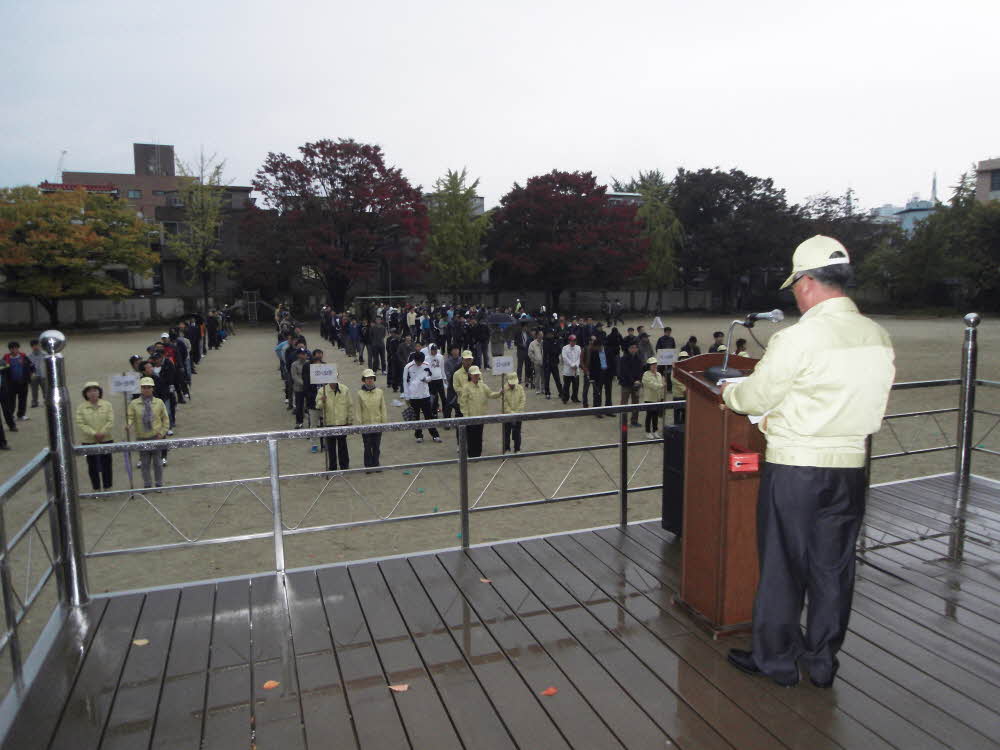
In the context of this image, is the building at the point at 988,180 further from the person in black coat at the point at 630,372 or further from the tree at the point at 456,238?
the person in black coat at the point at 630,372

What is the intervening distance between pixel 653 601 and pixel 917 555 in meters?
1.94

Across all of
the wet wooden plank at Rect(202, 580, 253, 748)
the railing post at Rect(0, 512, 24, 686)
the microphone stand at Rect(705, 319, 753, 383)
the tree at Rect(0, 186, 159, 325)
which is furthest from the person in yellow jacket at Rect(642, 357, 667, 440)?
the tree at Rect(0, 186, 159, 325)

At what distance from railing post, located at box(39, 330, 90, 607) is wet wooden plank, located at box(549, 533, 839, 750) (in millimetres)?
2834

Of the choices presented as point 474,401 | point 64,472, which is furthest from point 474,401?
point 64,472

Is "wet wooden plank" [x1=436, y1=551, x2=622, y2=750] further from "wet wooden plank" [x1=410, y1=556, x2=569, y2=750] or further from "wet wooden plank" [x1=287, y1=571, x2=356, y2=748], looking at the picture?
"wet wooden plank" [x1=287, y1=571, x2=356, y2=748]

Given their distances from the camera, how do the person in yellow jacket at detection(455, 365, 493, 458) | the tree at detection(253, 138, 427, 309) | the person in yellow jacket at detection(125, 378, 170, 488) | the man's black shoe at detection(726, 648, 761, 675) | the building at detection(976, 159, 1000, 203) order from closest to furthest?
the man's black shoe at detection(726, 648, 761, 675), the person in yellow jacket at detection(125, 378, 170, 488), the person in yellow jacket at detection(455, 365, 493, 458), the tree at detection(253, 138, 427, 309), the building at detection(976, 159, 1000, 203)

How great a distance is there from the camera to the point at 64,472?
3625 millimetres

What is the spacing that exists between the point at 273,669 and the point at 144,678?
1.89 feet

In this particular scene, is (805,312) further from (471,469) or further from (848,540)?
(471,469)

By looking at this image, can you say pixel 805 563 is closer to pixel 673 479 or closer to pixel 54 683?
pixel 673 479

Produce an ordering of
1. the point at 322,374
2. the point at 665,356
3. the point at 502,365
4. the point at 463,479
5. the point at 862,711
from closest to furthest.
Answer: the point at 862,711
the point at 463,479
the point at 322,374
the point at 502,365
the point at 665,356

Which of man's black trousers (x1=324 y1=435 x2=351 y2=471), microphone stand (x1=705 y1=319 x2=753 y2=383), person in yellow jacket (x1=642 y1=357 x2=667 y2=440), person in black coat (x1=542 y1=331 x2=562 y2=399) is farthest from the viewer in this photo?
person in black coat (x1=542 y1=331 x2=562 y2=399)

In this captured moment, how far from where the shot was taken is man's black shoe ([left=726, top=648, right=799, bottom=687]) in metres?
3.00

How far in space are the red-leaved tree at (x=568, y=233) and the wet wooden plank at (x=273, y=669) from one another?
4124cm
